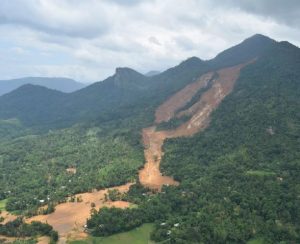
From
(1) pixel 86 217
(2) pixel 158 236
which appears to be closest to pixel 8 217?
(1) pixel 86 217

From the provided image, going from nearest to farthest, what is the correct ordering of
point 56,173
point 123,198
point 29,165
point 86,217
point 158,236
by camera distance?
point 158,236 < point 86,217 < point 123,198 < point 56,173 < point 29,165

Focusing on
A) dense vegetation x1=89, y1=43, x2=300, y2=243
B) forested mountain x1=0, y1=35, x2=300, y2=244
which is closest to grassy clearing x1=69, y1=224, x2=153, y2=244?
forested mountain x1=0, y1=35, x2=300, y2=244

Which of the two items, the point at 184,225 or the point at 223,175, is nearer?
the point at 184,225

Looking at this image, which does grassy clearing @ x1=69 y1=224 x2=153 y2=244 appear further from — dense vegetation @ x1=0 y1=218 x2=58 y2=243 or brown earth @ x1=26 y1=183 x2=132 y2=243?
dense vegetation @ x1=0 y1=218 x2=58 y2=243

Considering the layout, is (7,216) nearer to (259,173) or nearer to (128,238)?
(128,238)

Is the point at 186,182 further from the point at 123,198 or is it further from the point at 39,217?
the point at 39,217

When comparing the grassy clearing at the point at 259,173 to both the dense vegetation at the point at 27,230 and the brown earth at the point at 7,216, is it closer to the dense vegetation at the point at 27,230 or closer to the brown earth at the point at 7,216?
the dense vegetation at the point at 27,230

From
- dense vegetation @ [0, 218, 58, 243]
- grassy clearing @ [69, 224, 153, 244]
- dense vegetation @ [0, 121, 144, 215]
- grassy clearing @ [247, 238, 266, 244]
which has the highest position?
dense vegetation @ [0, 121, 144, 215]
